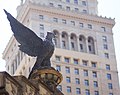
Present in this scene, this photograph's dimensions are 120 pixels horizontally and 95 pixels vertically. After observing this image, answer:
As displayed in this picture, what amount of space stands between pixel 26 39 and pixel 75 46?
7141 cm

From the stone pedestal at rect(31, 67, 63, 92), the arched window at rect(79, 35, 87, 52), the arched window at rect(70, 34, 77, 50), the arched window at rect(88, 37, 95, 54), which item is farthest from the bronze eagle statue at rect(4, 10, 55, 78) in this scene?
the arched window at rect(88, 37, 95, 54)

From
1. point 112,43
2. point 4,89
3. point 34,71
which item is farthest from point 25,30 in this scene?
point 112,43

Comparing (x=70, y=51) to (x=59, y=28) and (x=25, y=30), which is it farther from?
(x=25, y=30)

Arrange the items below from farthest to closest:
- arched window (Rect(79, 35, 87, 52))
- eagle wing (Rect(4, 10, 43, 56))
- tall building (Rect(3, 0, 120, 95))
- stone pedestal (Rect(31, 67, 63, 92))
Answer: arched window (Rect(79, 35, 87, 52)) < tall building (Rect(3, 0, 120, 95)) < eagle wing (Rect(4, 10, 43, 56)) < stone pedestal (Rect(31, 67, 63, 92))

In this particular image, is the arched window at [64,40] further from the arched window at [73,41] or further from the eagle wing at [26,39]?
the eagle wing at [26,39]

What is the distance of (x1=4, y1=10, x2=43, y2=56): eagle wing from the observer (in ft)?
58.4

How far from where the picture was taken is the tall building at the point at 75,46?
85.9m

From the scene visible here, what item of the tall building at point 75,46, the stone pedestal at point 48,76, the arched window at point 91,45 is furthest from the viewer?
the arched window at point 91,45

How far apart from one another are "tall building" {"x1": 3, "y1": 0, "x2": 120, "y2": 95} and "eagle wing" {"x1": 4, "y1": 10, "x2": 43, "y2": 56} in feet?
214

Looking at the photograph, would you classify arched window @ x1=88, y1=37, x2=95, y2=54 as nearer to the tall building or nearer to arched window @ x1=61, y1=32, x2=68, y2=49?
the tall building

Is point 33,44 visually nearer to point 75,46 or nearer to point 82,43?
point 75,46

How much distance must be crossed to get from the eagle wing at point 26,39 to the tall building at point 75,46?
214 feet

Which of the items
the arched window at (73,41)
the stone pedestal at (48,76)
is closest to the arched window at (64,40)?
the arched window at (73,41)

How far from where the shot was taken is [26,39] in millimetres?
18203
